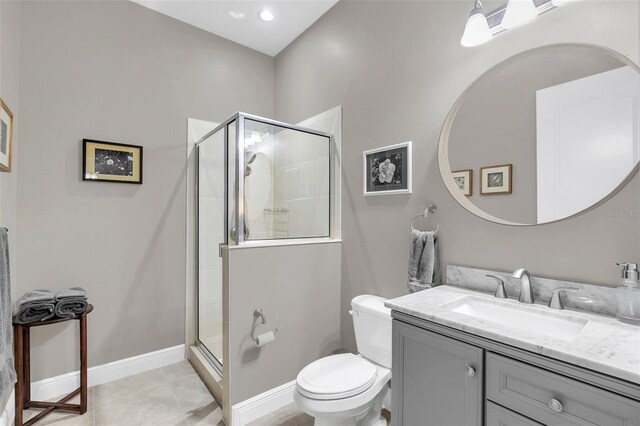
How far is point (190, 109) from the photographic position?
2.57 meters

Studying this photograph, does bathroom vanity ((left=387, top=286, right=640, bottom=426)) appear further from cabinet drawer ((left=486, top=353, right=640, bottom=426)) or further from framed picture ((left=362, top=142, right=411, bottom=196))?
framed picture ((left=362, top=142, right=411, bottom=196))

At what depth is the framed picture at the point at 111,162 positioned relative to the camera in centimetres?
212

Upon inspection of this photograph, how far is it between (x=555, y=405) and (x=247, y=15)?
2.95 meters

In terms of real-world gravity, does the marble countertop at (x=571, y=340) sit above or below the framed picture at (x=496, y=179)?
below

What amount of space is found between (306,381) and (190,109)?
2306mm

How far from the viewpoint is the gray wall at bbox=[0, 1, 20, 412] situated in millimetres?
1604

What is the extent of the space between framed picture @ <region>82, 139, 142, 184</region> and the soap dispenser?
9.25 feet

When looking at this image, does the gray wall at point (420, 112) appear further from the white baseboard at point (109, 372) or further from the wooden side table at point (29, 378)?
the wooden side table at point (29, 378)

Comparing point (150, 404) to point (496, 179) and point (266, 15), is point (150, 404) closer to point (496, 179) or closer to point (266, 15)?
point (496, 179)

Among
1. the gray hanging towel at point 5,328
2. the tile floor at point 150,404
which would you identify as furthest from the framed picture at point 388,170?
the gray hanging towel at point 5,328

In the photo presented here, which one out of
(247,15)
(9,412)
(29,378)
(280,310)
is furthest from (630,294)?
(29,378)

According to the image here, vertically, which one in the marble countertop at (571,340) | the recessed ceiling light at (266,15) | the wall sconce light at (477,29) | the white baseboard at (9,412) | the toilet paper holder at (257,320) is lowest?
the white baseboard at (9,412)

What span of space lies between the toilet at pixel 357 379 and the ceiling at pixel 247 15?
2.25 meters

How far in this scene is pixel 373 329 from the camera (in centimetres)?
168
